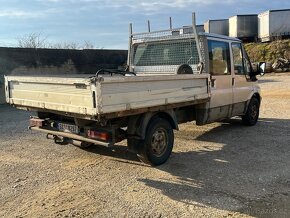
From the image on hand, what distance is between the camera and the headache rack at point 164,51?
7.41m

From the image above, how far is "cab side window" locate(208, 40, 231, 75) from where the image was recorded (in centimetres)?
745

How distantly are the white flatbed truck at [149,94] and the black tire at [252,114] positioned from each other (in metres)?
0.11

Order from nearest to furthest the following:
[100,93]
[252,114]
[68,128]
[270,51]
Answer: [100,93] → [68,128] → [252,114] → [270,51]

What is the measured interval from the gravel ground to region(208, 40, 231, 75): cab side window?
1513mm

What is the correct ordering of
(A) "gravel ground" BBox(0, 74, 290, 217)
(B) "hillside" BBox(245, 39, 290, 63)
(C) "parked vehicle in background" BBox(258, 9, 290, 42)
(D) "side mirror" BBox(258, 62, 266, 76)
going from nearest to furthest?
(A) "gravel ground" BBox(0, 74, 290, 217) → (D) "side mirror" BBox(258, 62, 266, 76) → (C) "parked vehicle in background" BBox(258, 9, 290, 42) → (B) "hillside" BBox(245, 39, 290, 63)

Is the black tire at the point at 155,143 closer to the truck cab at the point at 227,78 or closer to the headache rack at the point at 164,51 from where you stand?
the truck cab at the point at 227,78

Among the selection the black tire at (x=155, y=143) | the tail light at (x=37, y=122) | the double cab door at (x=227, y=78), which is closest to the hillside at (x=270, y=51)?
the double cab door at (x=227, y=78)

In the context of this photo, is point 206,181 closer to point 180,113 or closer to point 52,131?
point 180,113

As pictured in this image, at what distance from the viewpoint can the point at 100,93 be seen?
4.66 meters

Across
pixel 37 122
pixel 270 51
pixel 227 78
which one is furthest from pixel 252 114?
pixel 270 51

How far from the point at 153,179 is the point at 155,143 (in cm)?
71

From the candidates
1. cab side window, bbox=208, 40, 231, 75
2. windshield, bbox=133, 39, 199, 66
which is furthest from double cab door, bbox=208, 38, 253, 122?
windshield, bbox=133, 39, 199, 66

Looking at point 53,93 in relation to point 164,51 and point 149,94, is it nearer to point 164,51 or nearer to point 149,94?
point 149,94

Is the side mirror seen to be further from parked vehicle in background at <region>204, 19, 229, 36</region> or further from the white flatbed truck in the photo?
parked vehicle in background at <region>204, 19, 229, 36</region>
